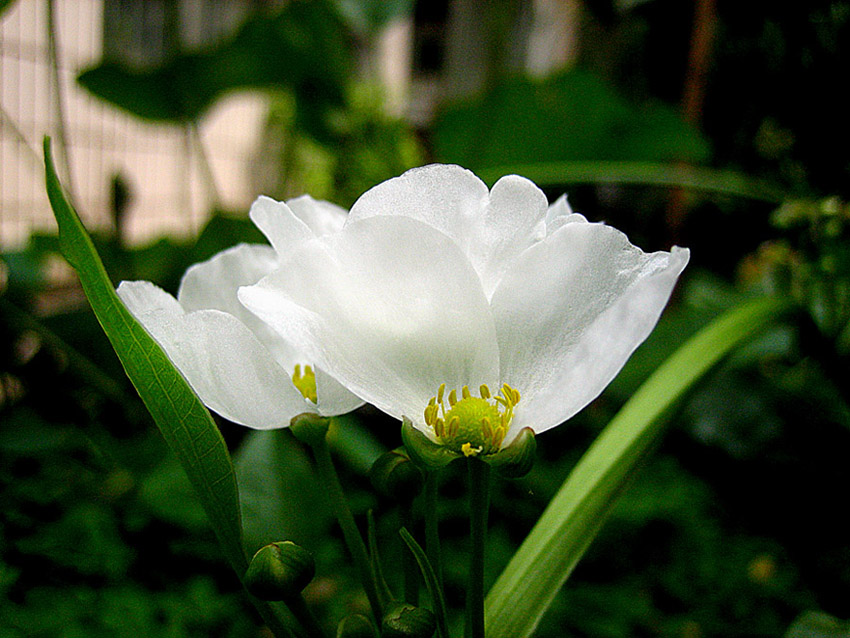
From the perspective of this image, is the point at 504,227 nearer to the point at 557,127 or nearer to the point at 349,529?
the point at 349,529

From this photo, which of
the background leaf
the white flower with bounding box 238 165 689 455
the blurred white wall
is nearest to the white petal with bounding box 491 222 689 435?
the white flower with bounding box 238 165 689 455

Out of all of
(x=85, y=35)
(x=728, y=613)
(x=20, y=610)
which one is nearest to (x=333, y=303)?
(x=20, y=610)

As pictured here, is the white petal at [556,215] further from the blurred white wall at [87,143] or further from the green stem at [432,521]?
the blurred white wall at [87,143]

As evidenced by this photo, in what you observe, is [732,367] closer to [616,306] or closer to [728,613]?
[728,613]

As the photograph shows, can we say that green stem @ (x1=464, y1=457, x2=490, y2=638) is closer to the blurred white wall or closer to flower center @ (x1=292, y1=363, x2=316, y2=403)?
flower center @ (x1=292, y1=363, x2=316, y2=403)

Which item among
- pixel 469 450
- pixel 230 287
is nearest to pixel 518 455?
pixel 469 450

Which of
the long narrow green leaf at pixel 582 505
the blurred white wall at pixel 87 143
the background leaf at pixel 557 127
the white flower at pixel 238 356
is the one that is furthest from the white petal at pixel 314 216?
the blurred white wall at pixel 87 143
